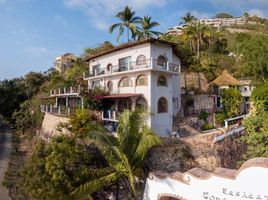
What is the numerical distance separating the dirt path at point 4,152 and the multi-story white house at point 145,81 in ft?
36.4

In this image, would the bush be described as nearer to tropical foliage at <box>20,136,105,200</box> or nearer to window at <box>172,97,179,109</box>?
window at <box>172,97,179,109</box>

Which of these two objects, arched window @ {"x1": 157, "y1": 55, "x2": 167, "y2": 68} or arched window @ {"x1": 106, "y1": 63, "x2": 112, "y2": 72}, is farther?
arched window @ {"x1": 106, "y1": 63, "x2": 112, "y2": 72}

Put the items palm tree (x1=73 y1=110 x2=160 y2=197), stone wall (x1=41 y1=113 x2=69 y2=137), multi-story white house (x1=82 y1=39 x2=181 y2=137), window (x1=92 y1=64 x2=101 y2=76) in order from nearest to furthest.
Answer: palm tree (x1=73 y1=110 x2=160 y2=197) → multi-story white house (x1=82 y1=39 x2=181 y2=137) → stone wall (x1=41 y1=113 x2=69 y2=137) → window (x1=92 y1=64 x2=101 y2=76)

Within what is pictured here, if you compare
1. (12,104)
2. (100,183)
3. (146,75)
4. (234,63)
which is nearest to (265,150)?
(100,183)

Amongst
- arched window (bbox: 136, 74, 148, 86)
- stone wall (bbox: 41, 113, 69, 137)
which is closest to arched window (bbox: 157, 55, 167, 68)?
arched window (bbox: 136, 74, 148, 86)

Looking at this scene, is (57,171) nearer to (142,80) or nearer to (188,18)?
(142,80)

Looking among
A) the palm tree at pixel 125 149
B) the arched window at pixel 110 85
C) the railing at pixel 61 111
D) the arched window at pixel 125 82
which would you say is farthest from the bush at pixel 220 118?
the railing at pixel 61 111

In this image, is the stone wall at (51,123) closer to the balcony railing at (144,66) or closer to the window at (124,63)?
the balcony railing at (144,66)

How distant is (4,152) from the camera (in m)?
39.0

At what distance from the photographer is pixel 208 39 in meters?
61.1

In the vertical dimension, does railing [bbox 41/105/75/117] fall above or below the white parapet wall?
above

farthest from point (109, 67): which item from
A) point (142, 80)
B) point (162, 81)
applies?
point (162, 81)

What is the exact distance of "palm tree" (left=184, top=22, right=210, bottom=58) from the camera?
2105 inches

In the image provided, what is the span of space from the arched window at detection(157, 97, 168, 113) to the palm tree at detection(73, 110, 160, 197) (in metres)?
7.90
